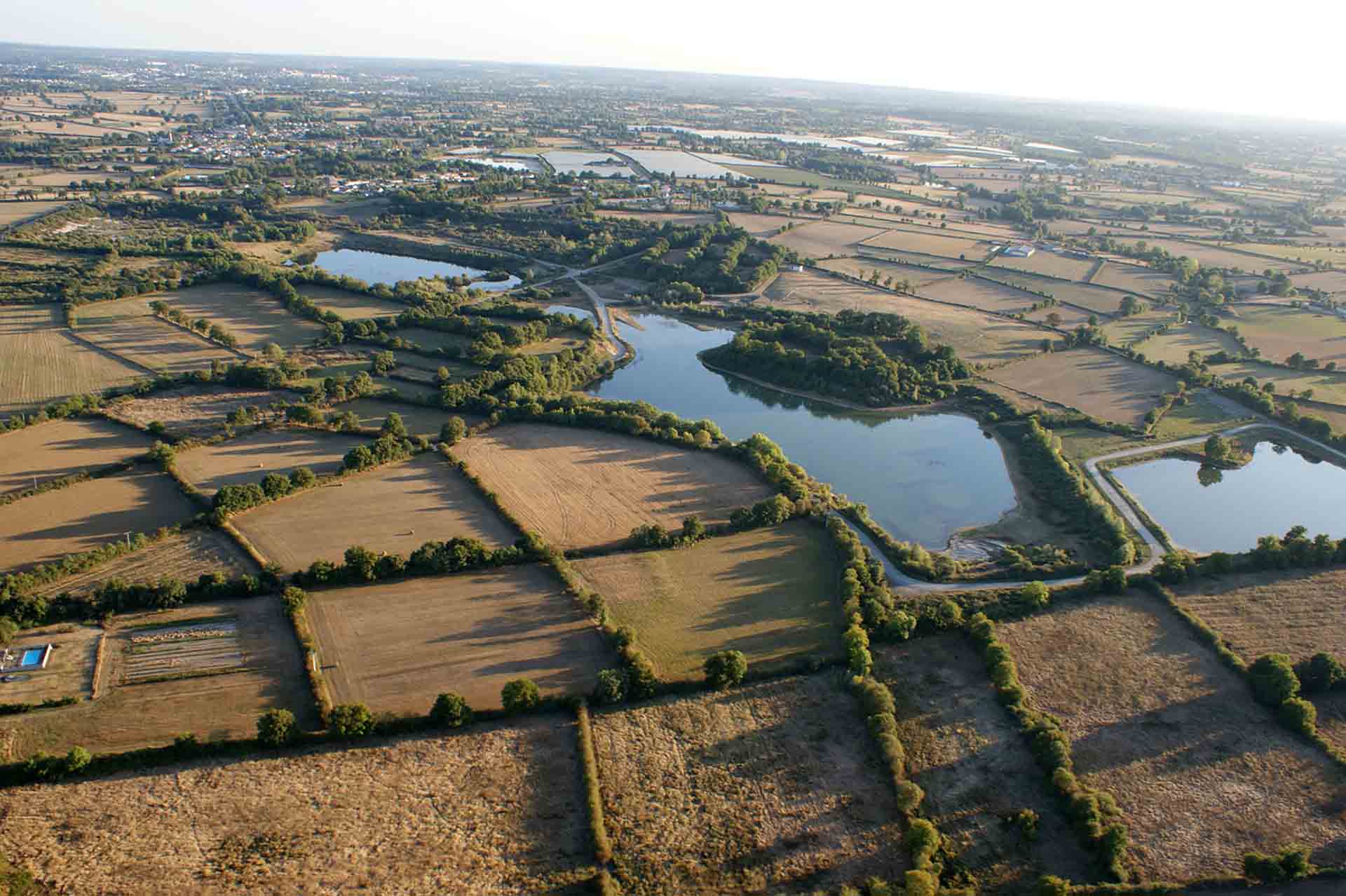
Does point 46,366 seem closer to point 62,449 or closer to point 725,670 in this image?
point 62,449

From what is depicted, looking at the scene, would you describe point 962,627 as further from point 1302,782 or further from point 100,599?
point 100,599

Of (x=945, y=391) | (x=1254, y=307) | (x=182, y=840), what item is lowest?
(x=182, y=840)

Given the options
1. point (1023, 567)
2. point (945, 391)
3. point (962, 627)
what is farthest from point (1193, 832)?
point (945, 391)

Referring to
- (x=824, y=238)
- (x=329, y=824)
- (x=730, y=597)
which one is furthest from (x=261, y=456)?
(x=824, y=238)

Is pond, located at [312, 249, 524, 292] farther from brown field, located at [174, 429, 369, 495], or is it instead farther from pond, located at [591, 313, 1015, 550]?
brown field, located at [174, 429, 369, 495]

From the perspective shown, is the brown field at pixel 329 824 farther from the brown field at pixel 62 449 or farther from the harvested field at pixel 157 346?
the harvested field at pixel 157 346

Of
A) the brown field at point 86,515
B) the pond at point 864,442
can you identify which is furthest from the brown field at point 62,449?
the pond at point 864,442
